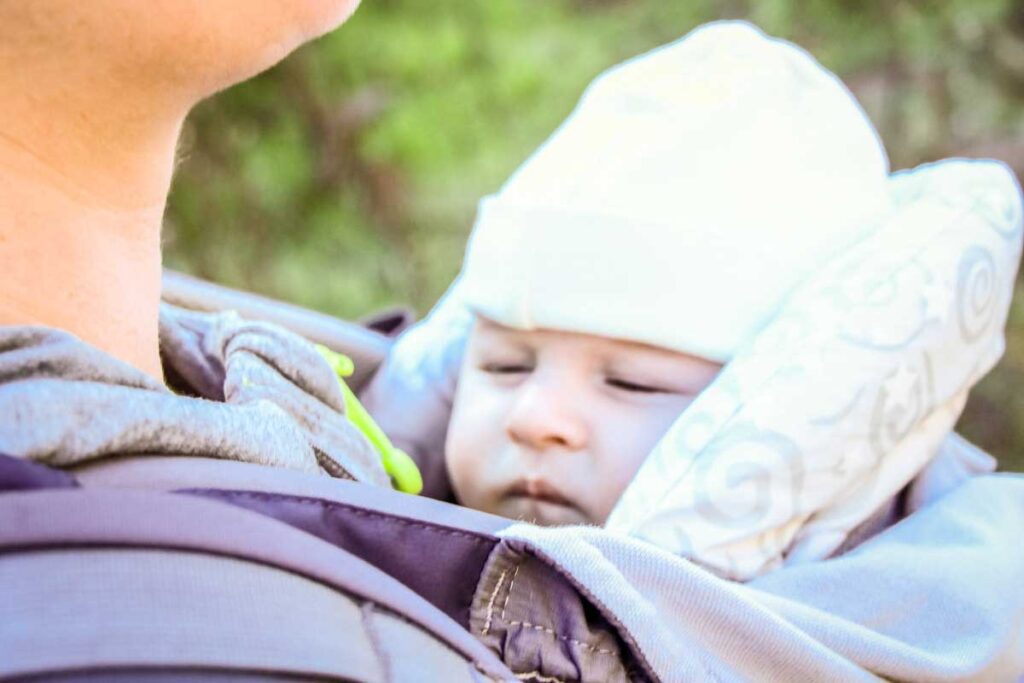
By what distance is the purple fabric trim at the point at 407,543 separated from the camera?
58 centimetres

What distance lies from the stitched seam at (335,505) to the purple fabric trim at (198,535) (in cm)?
5

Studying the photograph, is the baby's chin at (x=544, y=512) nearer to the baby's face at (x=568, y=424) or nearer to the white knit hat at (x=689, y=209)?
the baby's face at (x=568, y=424)

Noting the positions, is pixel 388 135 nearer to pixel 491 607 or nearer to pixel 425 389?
pixel 425 389

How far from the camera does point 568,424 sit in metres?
1.08

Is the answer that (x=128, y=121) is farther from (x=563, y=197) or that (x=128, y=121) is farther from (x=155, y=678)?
(x=563, y=197)

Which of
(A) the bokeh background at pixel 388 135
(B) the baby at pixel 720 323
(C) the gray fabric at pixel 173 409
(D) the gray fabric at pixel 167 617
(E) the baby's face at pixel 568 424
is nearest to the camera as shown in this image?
(D) the gray fabric at pixel 167 617

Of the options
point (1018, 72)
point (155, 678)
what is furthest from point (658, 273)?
point (1018, 72)

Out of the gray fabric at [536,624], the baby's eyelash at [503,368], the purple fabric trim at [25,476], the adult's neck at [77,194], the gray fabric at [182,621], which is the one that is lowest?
the baby's eyelash at [503,368]

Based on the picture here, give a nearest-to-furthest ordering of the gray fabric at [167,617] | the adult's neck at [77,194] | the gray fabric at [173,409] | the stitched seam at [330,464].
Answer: the gray fabric at [167,617], the gray fabric at [173,409], the adult's neck at [77,194], the stitched seam at [330,464]

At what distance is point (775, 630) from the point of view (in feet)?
2.17

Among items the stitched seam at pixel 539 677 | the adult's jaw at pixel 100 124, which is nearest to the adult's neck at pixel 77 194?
the adult's jaw at pixel 100 124

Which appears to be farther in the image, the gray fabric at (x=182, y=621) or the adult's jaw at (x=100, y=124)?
the adult's jaw at (x=100, y=124)

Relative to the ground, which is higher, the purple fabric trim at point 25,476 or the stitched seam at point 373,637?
the purple fabric trim at point 25,476

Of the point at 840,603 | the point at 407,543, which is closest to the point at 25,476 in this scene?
Result: the point at 407,543
